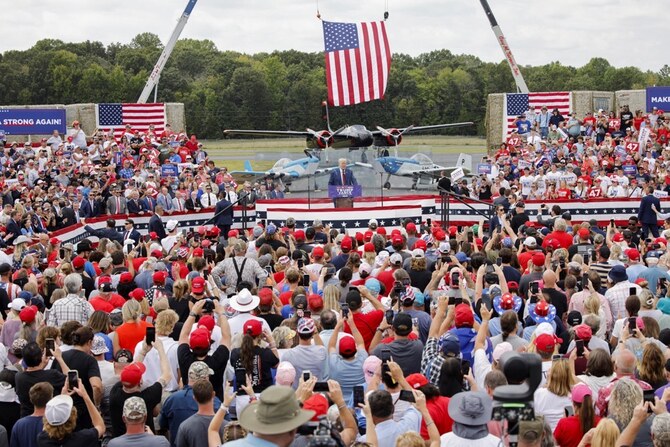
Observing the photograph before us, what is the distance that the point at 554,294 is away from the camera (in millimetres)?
10750

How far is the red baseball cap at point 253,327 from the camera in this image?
8.02 meters

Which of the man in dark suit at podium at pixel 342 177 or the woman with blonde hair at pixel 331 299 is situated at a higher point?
the man in dark suit at podium at pixel 342 177

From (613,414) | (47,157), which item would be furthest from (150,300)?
(47,157)

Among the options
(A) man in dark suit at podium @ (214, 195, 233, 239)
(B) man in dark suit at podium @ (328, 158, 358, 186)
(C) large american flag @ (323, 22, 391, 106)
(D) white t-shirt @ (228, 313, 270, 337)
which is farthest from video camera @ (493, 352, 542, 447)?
(C) large american flag @ (323, 22, 391, 106)

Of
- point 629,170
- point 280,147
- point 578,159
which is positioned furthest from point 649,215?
point 280,147

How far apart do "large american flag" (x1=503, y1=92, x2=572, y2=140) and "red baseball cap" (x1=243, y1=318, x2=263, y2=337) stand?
31108 millimetres

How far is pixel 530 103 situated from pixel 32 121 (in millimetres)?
18300

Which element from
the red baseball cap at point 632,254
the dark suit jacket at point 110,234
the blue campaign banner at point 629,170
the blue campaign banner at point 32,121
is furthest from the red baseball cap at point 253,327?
the blue campaign banner at point 32,121

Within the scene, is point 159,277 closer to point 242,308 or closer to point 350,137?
point 242,308

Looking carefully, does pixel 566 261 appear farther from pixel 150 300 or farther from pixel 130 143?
pixel 130 143

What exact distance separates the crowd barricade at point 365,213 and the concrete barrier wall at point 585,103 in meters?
14.6

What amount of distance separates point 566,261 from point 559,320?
2202mm

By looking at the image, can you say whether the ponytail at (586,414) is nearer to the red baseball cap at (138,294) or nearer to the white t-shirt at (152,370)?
the white t-shirt at (152,370)

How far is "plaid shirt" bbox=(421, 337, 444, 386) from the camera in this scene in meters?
7.77
